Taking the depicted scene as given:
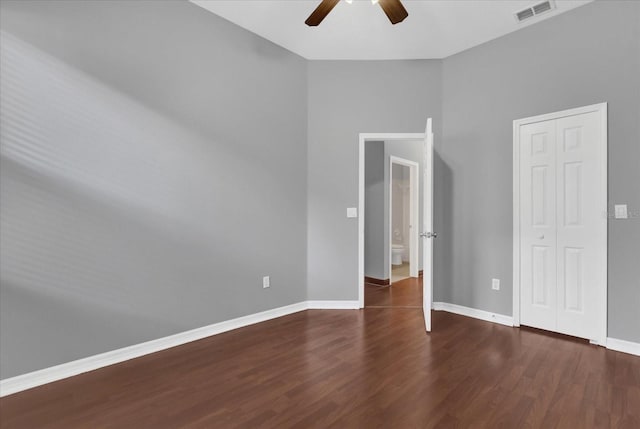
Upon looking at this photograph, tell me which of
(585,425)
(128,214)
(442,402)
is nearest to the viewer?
(585,425)

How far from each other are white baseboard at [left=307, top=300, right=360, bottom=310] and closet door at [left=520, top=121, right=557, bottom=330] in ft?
A: 5.81

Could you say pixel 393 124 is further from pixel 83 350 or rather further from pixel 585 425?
pixel 83 350

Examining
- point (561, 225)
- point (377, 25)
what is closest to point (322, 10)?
point (377, 25)

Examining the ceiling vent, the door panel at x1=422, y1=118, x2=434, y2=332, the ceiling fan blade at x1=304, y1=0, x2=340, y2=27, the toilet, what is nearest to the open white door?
the door panel at x1=422, y1=118, x2=434, y2=332

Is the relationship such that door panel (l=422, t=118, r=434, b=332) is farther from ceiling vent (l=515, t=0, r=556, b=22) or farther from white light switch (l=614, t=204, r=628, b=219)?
white light switch (l=614, t=204, r=628, b=219)

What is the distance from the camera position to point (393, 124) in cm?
397

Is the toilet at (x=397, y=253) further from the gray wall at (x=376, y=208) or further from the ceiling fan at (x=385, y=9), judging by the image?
the ceiling fan at (x=385, y=9)

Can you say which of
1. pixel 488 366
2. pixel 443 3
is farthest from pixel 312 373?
pixel 443 3

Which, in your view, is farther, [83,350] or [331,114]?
→ [331,114]

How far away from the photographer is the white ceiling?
298 centimetres

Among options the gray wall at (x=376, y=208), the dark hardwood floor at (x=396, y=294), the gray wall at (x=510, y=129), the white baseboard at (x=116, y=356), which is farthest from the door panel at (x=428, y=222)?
the gray wall at (x=376, y=208)

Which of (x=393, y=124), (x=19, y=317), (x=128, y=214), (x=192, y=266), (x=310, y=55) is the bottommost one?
(x=19, y=317)

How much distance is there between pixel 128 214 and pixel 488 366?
9.81 feet

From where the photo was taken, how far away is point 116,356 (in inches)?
98.1
